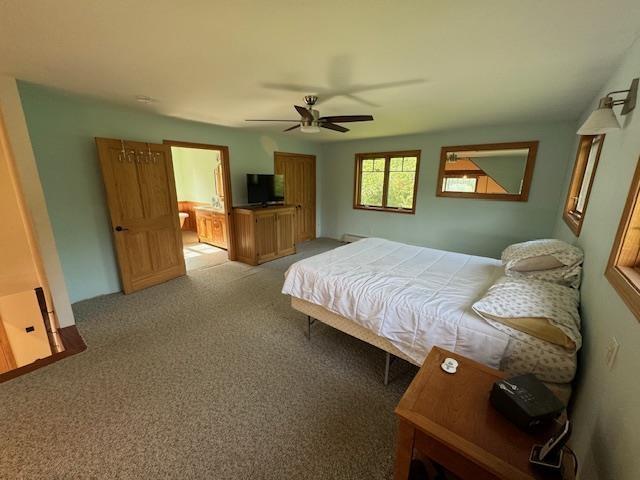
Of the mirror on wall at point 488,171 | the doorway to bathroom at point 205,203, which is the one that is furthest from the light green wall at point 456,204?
the doorway to bathroom at point 205,203

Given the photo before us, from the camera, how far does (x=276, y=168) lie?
5.17 m

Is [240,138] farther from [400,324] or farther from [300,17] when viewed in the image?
[400,324]

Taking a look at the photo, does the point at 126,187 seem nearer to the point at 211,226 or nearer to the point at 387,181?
the point at 211,226

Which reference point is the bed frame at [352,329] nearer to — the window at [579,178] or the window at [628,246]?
the window at [628,246]

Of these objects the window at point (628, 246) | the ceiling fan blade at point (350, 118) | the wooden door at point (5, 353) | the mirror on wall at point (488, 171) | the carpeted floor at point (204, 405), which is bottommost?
the wooden door at point (5, 353)

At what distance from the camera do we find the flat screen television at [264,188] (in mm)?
4539

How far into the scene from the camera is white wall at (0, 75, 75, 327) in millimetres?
2143

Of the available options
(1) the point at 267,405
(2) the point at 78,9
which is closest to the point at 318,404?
(1) the point at 267,405

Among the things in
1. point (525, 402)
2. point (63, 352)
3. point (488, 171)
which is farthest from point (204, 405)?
point (488, 171)

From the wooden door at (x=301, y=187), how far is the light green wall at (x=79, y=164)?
214 cm

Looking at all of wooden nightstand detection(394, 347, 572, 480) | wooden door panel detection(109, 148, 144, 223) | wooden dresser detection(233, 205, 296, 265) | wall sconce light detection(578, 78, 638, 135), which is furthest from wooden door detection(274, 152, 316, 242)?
wooden nightstand detection(394, 347, 572, 480)

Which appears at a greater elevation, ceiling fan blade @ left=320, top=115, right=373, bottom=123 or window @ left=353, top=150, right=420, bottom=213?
ceiling fan blade @ left=320, top=115, right=373, bottom=123

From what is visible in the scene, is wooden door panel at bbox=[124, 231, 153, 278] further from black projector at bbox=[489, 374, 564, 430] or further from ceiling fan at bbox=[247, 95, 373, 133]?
black projector at bbox=[489, 374, 564, 430]

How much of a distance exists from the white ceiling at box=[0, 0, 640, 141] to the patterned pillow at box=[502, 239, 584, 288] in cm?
110
